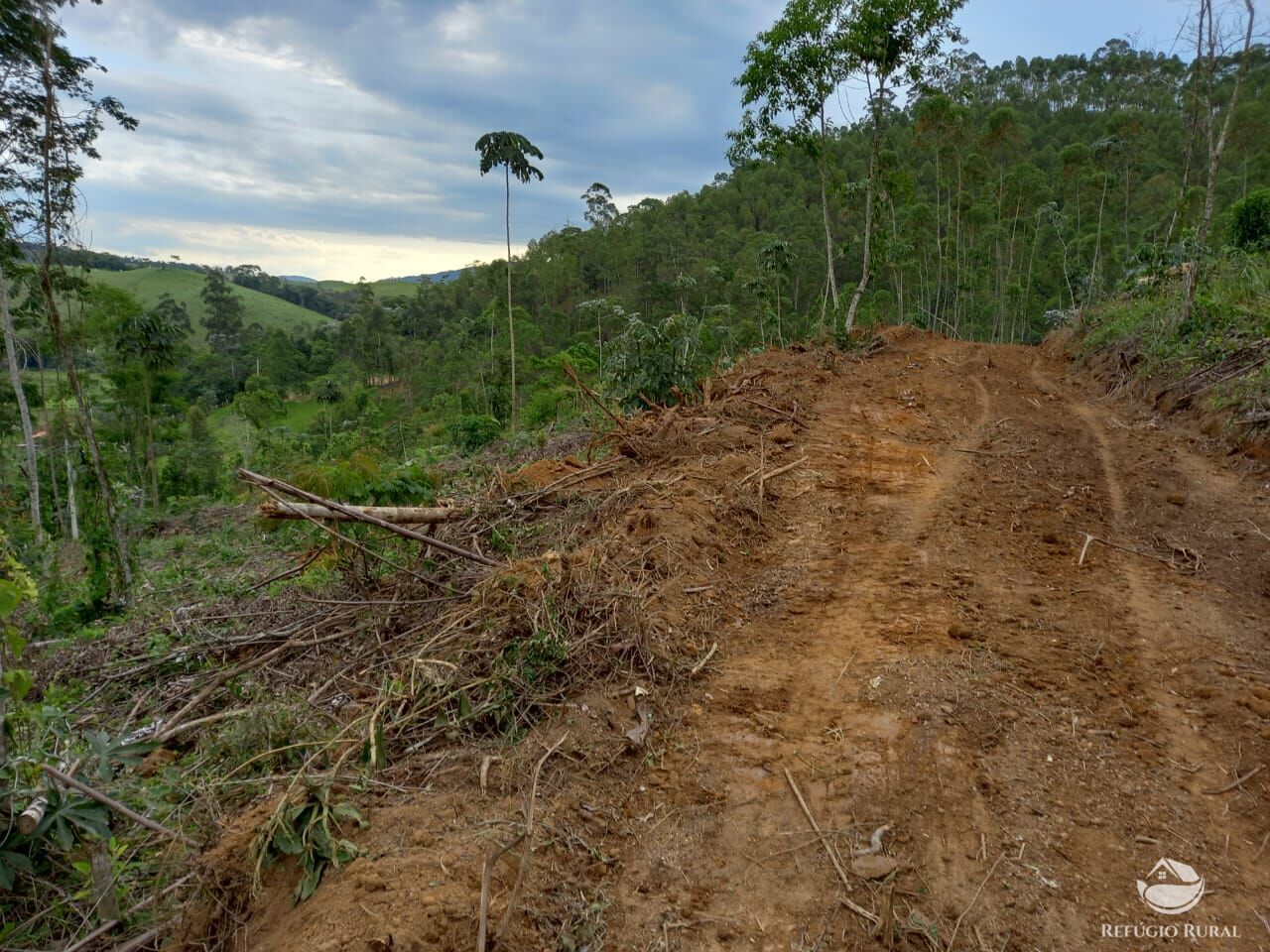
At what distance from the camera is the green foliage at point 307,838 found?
202 centimetres

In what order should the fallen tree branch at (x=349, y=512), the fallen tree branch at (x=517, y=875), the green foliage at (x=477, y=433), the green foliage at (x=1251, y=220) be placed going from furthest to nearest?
the green foliage at (x=477, y=433) → the green foliage at (x=1251, y=220) → the fallen tree branch at (x=349, y=512) → the fallen tree branch at (x=517, y=875)

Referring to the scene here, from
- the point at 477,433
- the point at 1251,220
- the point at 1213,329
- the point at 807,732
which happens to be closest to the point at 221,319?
the point at 477,433

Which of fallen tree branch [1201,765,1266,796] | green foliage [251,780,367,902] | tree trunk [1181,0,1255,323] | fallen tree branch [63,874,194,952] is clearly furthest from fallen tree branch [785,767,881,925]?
tree trunk [1181,0,1255,323]

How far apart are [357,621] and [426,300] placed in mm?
51268

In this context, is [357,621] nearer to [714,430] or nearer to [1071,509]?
[714,430]

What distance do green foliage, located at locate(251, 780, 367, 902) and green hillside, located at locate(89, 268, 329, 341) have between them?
241 ft

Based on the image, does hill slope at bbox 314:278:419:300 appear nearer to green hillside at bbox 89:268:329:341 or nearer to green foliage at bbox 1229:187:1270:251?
green hillside at bbox 89:268:329:341

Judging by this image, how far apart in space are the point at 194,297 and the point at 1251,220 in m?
90.0

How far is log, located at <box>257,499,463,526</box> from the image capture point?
3596 mm

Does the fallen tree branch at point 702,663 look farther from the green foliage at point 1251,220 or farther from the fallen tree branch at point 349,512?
the green foliage at point 1251,220

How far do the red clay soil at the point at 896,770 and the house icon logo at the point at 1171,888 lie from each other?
0.06 ft

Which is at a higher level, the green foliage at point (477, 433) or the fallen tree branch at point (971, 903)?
the fallen tree branch at point (971, 903)

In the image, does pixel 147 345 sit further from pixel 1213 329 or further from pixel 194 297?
pixel 194 297

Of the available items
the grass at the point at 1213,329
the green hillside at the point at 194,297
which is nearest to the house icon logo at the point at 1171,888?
the grass at the point at 1213,329
